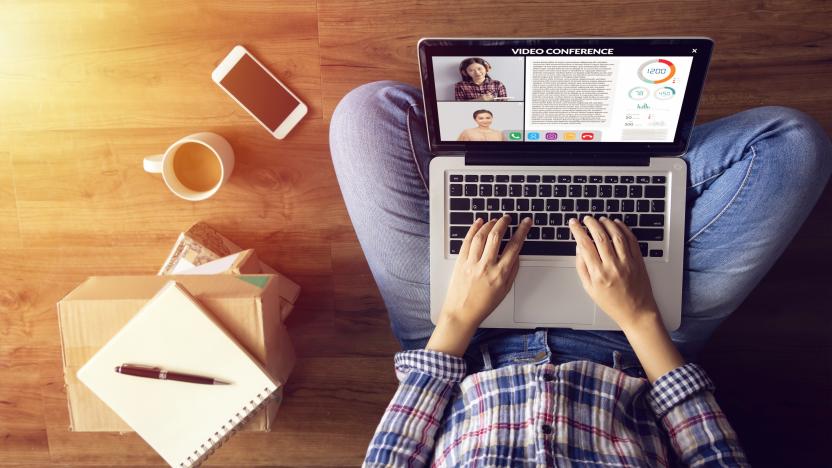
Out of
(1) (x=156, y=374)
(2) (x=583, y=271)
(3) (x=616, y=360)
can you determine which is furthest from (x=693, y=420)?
(1) (x=156, y=374)

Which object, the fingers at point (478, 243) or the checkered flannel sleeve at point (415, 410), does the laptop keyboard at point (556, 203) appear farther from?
the checkered flannel sleeve at point (415, 410)

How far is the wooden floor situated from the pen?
34cm

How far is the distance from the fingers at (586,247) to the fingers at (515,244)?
72mm

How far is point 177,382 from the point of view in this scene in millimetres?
1016

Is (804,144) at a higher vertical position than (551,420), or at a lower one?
higher

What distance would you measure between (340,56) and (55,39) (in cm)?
58

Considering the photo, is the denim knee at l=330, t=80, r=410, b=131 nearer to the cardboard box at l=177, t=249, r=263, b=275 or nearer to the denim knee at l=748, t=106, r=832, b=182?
the cardboard box at l=177, t=249, r=263, b=275

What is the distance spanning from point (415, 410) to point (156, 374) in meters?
0.42

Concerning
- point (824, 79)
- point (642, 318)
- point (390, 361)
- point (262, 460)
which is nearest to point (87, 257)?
point (262, 460)

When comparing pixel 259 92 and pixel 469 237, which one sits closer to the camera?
pixel 469 237

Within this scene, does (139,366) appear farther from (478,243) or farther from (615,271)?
(615,271)

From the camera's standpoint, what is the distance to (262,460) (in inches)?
53.5

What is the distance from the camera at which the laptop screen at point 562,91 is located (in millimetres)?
867

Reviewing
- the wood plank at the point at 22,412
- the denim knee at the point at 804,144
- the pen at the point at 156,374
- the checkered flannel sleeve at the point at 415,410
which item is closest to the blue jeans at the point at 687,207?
the denim knee at the point at 804,144
